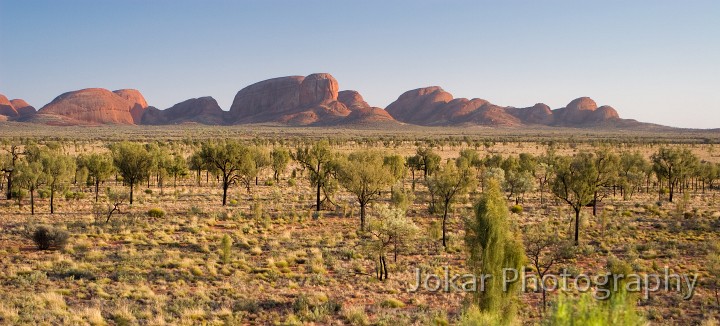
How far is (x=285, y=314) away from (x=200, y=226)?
1467 centimetres

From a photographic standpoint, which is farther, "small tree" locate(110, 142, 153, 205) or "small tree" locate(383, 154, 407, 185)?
"small tree" locate(383, 154, 407, 185)

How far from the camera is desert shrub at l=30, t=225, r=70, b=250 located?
22.2m

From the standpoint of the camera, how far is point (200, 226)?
2850 cm

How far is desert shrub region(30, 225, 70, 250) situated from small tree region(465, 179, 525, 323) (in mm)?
19729

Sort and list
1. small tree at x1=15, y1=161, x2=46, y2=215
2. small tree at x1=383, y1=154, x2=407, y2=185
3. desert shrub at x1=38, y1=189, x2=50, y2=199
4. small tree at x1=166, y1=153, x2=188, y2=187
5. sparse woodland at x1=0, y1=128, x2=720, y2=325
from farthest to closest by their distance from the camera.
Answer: small tree at x1=166, y1=153, x2=188, y2=187
small tree at x1=383, y1=154, x2=407, y2=185
desert shrub at x1=38, y1=189, x2=50, y2=199
small tree at x1=15, y1=161, x2=46, y2=215
sparse woodland at x1=0, y1=128, x2=720, y2=325

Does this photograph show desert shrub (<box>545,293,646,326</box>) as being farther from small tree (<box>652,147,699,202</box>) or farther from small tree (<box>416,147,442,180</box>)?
small tree (<box>416,147,442,180</box>)

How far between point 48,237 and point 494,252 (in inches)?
817

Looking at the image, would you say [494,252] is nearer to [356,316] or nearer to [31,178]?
[356,316]

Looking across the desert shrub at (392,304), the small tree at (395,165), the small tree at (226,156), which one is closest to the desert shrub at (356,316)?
the desert shrub at (392,304)

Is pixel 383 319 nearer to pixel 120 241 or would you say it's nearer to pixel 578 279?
pixel 578 279

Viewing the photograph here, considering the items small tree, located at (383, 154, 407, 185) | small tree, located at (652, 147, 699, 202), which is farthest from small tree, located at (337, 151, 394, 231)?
small tree, located at (652, 147, 699, 202)

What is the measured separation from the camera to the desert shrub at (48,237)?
2220 centimetres

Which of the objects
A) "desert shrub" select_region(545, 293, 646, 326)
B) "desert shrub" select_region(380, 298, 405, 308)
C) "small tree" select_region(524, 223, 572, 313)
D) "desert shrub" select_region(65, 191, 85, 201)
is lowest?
"desert shrub" select_region(380, 298, 405, 308)

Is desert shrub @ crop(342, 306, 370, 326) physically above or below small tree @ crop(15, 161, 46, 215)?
below
